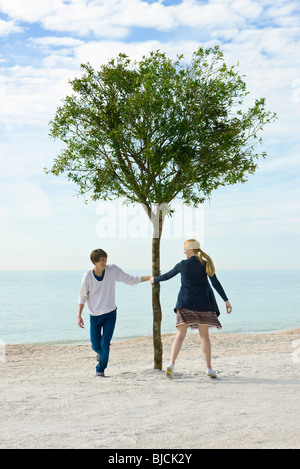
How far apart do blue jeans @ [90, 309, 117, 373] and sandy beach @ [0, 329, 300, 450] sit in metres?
0.43

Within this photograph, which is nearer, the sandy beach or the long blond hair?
the sandy beach

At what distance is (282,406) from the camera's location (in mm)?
6355

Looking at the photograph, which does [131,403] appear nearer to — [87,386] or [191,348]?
[87,386]

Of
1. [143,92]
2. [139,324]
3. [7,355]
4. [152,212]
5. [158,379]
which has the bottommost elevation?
[139,324]

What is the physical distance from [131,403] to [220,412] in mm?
1249

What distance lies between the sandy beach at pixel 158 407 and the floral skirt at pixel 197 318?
927 millimetres

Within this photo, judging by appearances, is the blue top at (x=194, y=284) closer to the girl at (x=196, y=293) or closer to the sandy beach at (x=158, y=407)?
the girl at (x=196, y=293)

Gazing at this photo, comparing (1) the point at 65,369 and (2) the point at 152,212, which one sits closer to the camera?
(2) the point at 152,212

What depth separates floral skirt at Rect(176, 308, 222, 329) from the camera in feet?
26.5

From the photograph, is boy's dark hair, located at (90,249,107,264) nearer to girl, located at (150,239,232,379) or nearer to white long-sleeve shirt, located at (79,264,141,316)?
white long-sleeve shirt, located at (79,264,141,316)

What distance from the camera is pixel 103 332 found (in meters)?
8.66

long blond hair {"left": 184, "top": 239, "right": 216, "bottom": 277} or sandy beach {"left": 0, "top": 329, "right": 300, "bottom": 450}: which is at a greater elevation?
long blond hair {"left": 184, "top": 239, "right": 216, "bottom": 277}

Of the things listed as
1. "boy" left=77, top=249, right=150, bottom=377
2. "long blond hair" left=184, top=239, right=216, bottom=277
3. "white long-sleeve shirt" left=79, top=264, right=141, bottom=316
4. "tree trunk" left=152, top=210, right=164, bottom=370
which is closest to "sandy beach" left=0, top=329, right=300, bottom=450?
"tree trunk" left=152, top=210, right=164, bottom=370
